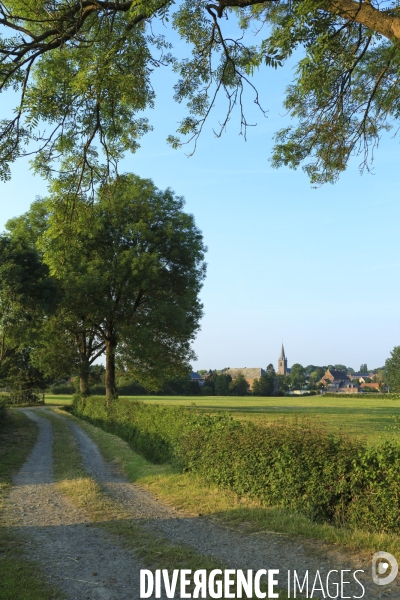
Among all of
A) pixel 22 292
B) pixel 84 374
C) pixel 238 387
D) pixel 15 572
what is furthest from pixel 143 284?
pixel 238 387

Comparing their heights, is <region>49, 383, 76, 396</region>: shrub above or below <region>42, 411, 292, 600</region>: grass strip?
above

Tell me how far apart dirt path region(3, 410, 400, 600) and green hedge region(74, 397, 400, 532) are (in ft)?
4.07

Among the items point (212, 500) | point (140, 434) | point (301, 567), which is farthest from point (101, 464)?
point (301, 567)

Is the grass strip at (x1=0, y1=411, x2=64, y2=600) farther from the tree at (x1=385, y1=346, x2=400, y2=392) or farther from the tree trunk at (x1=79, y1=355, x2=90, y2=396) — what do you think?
the tree at (x1=385, y1=346, x2=400, y2=392)

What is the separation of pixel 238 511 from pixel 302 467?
1219 mm

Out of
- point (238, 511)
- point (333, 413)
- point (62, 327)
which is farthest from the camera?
point (333, 413)

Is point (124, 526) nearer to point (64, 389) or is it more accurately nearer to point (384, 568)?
point (384, 568)

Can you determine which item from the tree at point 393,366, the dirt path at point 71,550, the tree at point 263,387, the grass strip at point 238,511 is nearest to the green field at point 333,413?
the grass strip at point 238,511

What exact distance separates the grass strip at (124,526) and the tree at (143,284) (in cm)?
1518

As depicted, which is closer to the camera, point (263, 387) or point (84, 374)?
point (84, 374)

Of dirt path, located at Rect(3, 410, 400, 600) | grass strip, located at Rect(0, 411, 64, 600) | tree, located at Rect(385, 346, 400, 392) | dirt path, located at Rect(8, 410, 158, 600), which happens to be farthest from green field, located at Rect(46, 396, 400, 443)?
tree, located at Rect(385, 346, 400, 392)

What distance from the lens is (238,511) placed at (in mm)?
7793

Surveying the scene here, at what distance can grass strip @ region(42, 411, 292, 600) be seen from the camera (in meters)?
5.56

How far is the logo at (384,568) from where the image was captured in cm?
524
